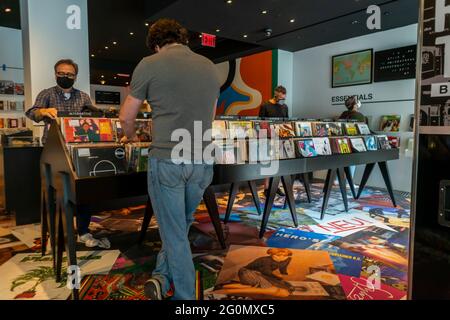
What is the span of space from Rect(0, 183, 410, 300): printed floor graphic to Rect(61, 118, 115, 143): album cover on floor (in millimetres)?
957

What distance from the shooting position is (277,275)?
2229 mm

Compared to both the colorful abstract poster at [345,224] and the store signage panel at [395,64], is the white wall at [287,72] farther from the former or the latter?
the colorful abstract poster at [345,224]

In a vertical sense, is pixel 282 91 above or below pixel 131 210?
above

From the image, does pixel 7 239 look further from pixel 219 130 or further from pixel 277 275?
pixel 277 275

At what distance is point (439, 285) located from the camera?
104 cm

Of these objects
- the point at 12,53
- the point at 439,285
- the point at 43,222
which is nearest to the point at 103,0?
the point at 12,53

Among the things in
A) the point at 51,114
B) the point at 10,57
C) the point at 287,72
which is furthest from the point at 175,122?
the point at 10,57

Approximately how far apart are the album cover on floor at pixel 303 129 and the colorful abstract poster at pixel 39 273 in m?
2.08

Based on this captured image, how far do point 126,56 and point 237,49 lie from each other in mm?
3754

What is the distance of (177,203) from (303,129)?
2113mm

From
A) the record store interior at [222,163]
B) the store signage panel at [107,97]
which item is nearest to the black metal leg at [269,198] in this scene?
the record store interior at [222,163]

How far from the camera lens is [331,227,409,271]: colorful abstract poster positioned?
2566 millimetres

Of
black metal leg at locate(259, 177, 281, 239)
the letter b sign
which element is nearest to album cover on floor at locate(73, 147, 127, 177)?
black metal leg at locate(259, 177, 281, 239)
